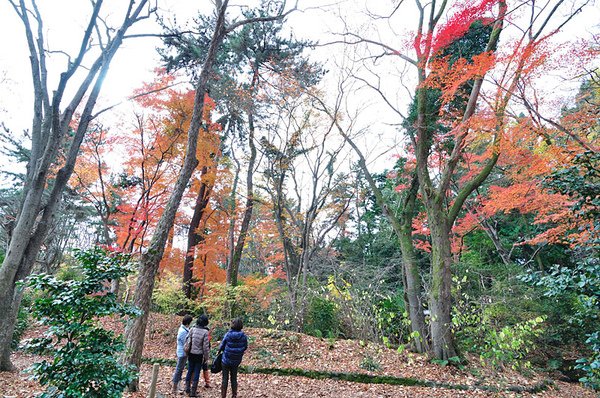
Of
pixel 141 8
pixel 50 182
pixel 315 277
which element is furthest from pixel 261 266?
pixel 141 8

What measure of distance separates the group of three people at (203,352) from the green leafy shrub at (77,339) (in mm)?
1872

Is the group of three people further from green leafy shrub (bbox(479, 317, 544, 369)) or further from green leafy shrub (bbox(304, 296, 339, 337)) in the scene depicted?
green leafy shrub (bbox(479, 317, 544, 369))

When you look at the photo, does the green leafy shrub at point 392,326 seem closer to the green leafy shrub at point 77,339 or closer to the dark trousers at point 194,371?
the dark trousers at point 194,371

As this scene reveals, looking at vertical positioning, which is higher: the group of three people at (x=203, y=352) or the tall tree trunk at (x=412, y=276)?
the tall tree trunk at (x=412, y=276)

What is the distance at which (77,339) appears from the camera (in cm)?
330

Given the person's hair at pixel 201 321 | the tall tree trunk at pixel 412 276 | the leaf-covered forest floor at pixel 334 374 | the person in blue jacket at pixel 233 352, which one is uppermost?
the tall tree trunk at pixel 412 276

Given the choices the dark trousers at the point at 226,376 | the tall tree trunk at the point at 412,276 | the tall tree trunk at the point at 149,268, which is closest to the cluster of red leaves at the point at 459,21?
the tall tree trunk at the point at 412,276

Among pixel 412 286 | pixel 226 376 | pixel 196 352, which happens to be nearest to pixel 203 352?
pixel 196 352

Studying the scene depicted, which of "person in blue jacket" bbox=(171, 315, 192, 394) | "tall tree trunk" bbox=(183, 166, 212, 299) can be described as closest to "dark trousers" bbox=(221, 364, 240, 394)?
"person in blue jacket" bbox=(171, 315, 192, 394)

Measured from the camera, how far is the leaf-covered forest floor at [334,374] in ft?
19.4

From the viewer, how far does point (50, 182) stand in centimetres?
1662

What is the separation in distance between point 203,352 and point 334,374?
2926mm

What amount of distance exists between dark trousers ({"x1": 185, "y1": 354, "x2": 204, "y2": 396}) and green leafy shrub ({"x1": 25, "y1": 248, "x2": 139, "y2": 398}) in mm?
2058

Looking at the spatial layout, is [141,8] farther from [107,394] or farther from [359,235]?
[359,235]
